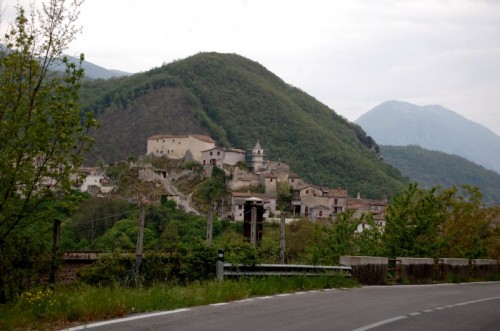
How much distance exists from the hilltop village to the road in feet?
315

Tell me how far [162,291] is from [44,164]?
9.33 ft

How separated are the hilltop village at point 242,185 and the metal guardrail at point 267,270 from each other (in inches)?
3660

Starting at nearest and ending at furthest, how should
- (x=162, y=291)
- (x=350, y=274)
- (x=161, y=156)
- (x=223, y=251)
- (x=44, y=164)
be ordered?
(x=44, y=164) < (x=162, y=291) < (x=223, y=251) < (x=350, y=274) < (x=161, y=156)

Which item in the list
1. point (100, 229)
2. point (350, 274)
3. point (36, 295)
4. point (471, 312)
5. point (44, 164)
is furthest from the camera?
point (100, 229)

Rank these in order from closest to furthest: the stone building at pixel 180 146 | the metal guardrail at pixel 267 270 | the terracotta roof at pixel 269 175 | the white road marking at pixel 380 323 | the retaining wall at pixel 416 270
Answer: the white road marking at pixel 380 323 < the metal guardrail at pixel 267 270 < the retaining wall at pixel 416 270 < the terracotta roof at pixel 269 175 < the stone building at pixel 180 146

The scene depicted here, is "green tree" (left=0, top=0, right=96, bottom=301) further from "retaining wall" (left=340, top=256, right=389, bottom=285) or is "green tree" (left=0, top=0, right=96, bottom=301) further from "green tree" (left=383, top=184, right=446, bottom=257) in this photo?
"green tree" (left=383, top=184, right=446, bottom=257)

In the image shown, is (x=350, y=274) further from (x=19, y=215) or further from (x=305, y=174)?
(x=305, y=174)

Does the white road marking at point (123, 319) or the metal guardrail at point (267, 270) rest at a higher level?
the metal guardrail at point (267, 270)

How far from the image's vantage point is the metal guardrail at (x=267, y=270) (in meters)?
13.9

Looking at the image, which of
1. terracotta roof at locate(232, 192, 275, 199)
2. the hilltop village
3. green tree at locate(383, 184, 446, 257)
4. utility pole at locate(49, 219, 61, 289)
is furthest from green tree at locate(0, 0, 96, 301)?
terracotta roof at locate(232, 192, 275, 199)

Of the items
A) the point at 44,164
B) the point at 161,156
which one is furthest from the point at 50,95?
the point at 161,156

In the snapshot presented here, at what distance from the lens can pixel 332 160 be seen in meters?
180

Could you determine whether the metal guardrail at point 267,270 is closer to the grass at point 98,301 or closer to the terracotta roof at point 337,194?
the grass at point 98,301


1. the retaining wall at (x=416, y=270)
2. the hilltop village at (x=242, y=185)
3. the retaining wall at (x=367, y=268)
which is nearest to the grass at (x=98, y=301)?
the retaining wall at (x=367, y=268)
